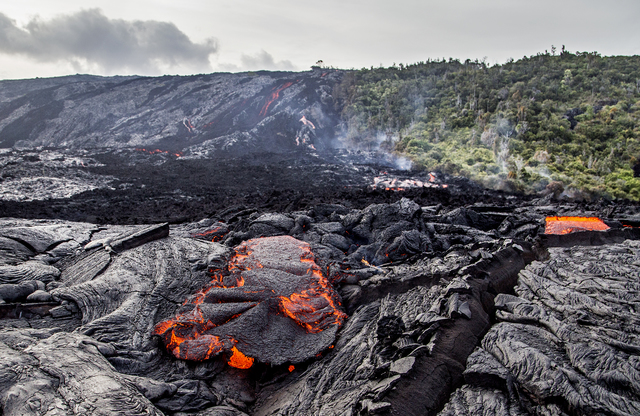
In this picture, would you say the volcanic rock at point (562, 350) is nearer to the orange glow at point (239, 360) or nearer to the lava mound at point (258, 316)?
the lava mound at point (258, 316)

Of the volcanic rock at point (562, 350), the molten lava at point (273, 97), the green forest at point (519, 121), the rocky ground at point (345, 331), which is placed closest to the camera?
the volcanic rock at point (562, 350)

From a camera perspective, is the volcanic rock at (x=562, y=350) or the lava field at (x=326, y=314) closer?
the volcanic rock at (x=562, y=350)

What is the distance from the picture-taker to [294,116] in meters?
44.1

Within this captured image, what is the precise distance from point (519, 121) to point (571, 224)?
2269 centimetres

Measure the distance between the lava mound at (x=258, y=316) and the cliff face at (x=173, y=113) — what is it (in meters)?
27.8

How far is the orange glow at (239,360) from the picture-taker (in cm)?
536

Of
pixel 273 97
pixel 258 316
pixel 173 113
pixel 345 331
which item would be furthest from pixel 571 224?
pixel 173 113

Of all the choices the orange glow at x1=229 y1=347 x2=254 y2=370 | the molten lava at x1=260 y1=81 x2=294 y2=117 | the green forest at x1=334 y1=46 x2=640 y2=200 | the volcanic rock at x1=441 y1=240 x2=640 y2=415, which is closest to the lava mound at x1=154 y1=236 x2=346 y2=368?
the orange glow at x1=229 y1=347 x2=254 y2=370

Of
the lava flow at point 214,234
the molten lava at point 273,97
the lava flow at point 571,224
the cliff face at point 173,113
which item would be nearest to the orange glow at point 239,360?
the lava flow at point 214,234

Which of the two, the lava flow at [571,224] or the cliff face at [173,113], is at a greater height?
the cliff face at [173,113]

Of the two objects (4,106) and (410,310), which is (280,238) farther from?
(4,106)

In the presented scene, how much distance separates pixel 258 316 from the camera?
583 centimetres

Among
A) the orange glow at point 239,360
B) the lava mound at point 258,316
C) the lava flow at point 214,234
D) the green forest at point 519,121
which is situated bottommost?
the orange glow at point 239,360

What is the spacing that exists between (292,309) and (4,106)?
191 feet
